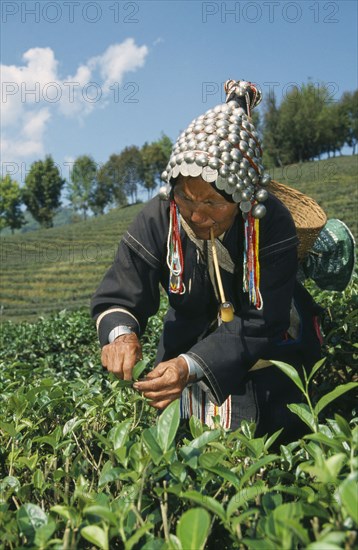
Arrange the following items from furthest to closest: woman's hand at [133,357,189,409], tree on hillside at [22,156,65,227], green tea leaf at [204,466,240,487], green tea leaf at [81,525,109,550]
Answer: tree on hillside at [22,156,65,227] < woman's hand at [133,357,189,409] < green tea leaf at [204,466,240,487] < green tea leaf at [81,525,109,550]

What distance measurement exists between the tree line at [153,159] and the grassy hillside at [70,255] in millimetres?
14777

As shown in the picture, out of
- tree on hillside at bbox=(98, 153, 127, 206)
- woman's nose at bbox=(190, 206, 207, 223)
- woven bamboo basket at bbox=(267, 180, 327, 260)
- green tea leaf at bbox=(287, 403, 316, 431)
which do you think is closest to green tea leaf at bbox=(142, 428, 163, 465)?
green tea leaf at bbox=(287, 403, 316, 431)

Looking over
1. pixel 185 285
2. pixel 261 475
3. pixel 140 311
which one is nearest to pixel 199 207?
pixel 185 285

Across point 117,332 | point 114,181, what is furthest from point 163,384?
point 114,181

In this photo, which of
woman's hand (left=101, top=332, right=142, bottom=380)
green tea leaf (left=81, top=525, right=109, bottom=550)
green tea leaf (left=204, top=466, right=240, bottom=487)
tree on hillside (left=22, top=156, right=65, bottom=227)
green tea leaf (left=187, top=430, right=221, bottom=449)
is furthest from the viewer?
tree on hillside (left=22, top=156, right=65, bottom=227)

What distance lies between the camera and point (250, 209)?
214 cm

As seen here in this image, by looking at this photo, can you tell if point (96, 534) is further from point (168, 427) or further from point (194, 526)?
point (168, 427)

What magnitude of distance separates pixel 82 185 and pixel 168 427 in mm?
81820

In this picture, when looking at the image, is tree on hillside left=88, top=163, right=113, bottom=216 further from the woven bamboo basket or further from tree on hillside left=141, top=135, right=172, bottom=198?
the woven bamboo basket

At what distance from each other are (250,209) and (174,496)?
1215 millimetres

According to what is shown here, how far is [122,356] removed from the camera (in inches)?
79.7

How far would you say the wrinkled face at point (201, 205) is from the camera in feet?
6.67

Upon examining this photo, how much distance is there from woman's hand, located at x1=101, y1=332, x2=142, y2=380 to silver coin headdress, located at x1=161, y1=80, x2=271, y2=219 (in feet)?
2.05

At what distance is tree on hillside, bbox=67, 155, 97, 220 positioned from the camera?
3152 inches
